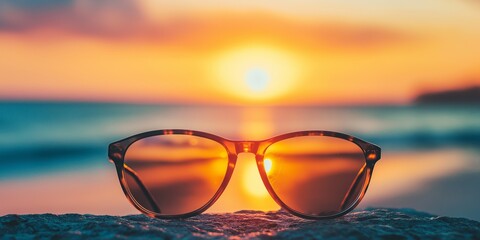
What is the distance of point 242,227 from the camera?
5.53 ft

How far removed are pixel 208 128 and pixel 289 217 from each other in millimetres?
14536

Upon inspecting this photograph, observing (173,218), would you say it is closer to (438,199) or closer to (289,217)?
(289,217)

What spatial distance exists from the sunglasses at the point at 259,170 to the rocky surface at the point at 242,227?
11 cm

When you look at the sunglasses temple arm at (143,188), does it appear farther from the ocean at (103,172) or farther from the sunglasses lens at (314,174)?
the ocean at (103,172)

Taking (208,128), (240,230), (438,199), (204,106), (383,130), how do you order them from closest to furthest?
(240,230) < (438,199) < (383,130) < (208,128) < (204,106)

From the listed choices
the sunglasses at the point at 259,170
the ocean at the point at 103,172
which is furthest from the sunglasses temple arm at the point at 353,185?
the ocean at the point at 103,172

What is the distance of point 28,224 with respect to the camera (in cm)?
167

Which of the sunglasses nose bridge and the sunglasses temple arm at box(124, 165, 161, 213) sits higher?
the sunglasses nose bridge

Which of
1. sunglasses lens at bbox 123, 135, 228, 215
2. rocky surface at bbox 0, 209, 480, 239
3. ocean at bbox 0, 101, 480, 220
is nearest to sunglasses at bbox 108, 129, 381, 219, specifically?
sunglasses lens at bbox 123, 135, 228, 215

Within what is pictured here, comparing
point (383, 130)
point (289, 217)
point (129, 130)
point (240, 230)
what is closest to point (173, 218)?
point (240, 230)

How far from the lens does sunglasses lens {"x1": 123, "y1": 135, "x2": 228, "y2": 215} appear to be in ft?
6.60

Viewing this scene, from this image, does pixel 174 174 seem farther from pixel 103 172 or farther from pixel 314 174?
pixel 103 172

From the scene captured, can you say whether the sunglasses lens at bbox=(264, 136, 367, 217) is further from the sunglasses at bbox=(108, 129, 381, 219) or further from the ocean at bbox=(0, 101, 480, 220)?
the ocean at bbox=(0, 101, 480, 220)

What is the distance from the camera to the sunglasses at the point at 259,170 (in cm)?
199
